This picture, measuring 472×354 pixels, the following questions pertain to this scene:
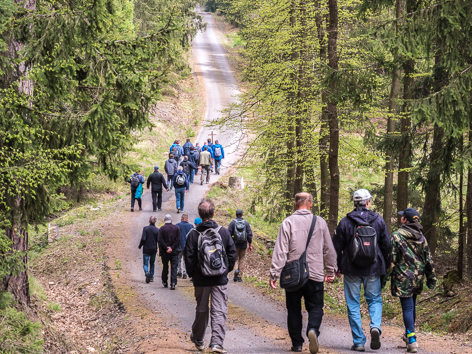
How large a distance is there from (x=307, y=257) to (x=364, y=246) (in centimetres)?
79

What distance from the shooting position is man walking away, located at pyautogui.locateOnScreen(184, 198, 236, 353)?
6223 millimetres

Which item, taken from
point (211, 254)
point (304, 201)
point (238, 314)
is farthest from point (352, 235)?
point (238, 314)

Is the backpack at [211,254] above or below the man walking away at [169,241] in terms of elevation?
above

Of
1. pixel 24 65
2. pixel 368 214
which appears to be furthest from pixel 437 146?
pixel 24 65

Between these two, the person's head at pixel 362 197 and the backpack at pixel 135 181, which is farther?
the backpack at pixel 135 181

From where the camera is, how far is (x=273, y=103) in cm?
1493

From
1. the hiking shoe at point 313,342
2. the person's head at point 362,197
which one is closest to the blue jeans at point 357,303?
the hiking shoe at point 313,342

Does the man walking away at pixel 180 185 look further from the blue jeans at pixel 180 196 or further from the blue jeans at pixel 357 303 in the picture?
the blue jeans at pixel 357 303

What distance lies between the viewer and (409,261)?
20.8 feet

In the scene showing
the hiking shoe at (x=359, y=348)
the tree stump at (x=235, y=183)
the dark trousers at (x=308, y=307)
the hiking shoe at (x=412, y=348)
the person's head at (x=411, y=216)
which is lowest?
the tree stump at (x=235, y=183)

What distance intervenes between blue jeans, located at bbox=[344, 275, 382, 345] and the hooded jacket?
13 cm

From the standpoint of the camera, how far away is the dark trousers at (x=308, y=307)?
6.03 metres

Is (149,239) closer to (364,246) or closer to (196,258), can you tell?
(196,258)

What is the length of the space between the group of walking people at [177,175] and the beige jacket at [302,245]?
13.1m
